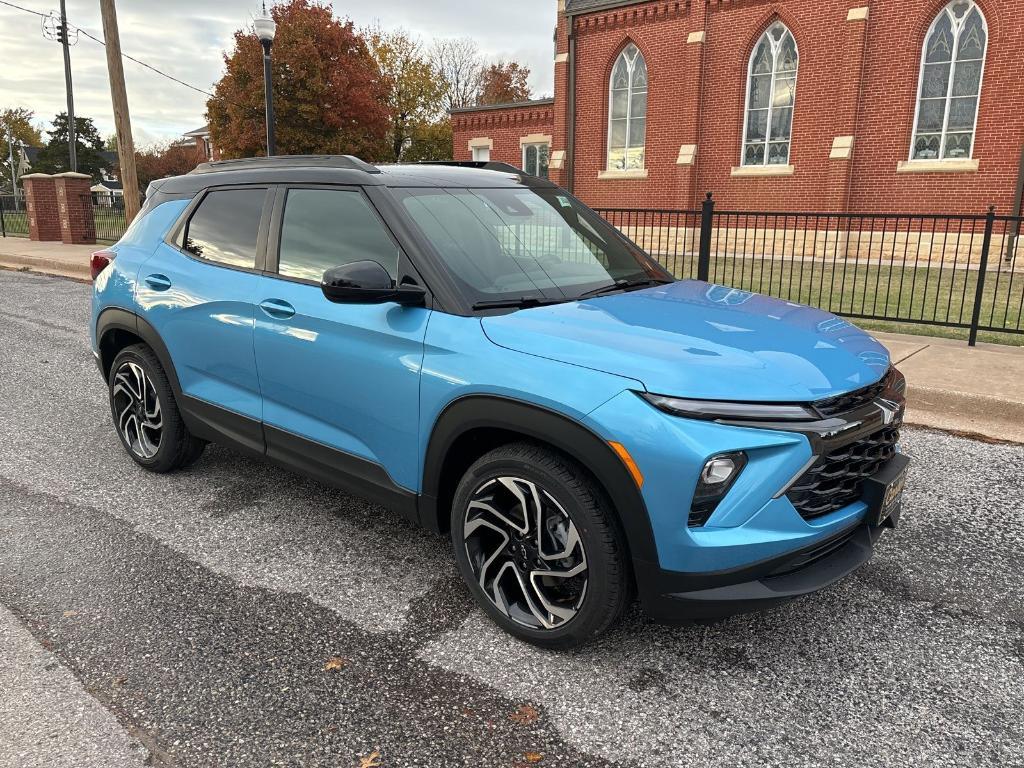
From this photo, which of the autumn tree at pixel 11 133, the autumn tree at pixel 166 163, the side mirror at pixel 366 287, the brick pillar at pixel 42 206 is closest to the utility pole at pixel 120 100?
the brick pillar at pixel 42 206

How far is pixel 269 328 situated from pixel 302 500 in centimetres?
115

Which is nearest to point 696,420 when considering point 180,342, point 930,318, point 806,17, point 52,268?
point 180,342

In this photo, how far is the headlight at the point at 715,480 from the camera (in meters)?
2.25

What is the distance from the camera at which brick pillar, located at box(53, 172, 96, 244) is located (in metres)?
20.8

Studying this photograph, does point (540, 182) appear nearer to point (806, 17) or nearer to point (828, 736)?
point (828, 736)

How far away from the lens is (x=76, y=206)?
20859 mm

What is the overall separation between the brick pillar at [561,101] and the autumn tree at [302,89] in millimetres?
14357

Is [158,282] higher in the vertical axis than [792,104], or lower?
lower

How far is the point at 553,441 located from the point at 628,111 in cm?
2088

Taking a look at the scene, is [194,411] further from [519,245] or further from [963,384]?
[963,384]

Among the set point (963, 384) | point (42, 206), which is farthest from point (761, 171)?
point (42, 206)

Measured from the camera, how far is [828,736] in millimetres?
2328

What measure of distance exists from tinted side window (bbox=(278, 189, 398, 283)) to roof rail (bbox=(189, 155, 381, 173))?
Answer: 154mm

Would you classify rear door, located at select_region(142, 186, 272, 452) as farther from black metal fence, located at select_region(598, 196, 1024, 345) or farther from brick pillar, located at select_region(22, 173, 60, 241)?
brick pillar, located at select_region(22, 173, 60, 241)
